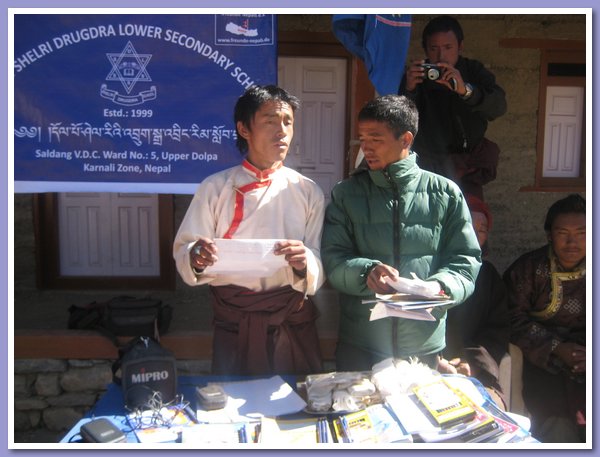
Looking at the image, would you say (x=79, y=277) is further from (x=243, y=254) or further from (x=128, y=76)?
(x=243, y=254)

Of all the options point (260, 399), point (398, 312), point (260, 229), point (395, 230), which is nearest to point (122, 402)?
point (260, 399)

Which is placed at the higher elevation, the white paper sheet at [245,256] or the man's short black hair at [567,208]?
the man's short black hair at [567,208]

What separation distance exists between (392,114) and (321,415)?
1116 millimetres

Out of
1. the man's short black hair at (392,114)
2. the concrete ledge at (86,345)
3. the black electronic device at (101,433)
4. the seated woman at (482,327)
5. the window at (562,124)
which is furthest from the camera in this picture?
the window at (562,124)

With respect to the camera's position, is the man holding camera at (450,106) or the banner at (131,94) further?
the banner at (131,94)

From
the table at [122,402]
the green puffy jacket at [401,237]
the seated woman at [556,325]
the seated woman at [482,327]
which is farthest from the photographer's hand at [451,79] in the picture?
the table at [122,402]

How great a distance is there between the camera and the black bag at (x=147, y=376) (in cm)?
209

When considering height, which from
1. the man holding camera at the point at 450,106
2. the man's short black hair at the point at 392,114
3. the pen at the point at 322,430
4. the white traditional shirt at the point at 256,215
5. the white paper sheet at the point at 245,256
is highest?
the man holding camera at the point at 450,106

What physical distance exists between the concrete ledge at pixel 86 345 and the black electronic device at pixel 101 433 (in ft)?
6.65

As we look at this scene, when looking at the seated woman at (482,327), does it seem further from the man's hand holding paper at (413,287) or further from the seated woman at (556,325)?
the man's hand holding paper at (413,287)

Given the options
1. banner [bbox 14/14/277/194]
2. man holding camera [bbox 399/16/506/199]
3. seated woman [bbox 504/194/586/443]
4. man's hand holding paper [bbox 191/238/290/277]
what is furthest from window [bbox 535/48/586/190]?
man's hand holding paper [bbox 191/238/290/277]

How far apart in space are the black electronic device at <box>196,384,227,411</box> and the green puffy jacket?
1.88 ft

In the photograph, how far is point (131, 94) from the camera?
391cm

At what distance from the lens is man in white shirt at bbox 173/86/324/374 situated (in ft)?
7.54
